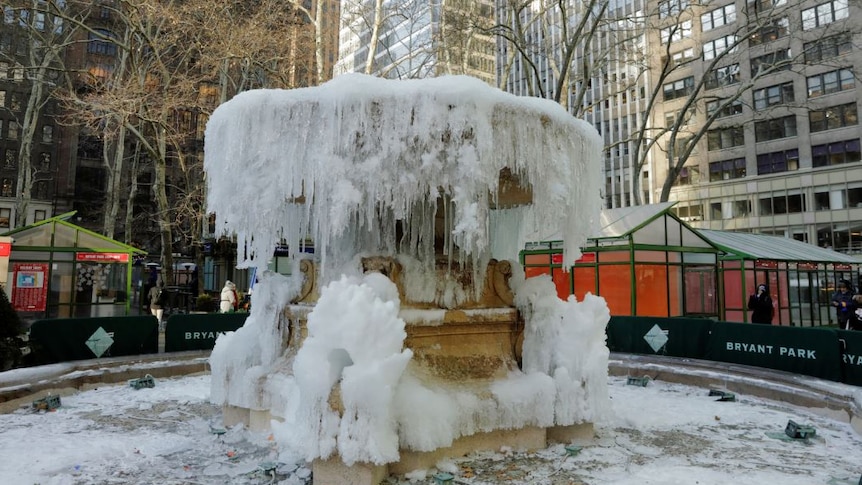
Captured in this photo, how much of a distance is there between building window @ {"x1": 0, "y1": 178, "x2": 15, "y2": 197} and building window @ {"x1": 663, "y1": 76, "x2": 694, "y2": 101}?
5461 centimetres

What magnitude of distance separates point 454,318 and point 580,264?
13.7 metres

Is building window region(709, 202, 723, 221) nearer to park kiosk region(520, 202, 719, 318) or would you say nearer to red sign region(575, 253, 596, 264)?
park kiosk region(520, 202, 719, 318)

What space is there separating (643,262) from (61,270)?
1772cm

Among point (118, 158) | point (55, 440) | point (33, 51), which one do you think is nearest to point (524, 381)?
point (55, 440)

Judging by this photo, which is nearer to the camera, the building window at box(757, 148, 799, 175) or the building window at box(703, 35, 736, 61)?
the building window at box(757, 148, 799, 175)

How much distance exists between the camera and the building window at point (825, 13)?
38156mm

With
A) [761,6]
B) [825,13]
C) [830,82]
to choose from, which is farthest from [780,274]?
[825,13]

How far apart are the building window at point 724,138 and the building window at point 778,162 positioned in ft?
7.42

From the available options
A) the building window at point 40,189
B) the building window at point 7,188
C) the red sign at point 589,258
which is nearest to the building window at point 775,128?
the red sign at point 589,258

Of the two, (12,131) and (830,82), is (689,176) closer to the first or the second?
(830,82)

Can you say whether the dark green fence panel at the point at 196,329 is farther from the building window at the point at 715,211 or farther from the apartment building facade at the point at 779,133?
the building window at the point at 715,211

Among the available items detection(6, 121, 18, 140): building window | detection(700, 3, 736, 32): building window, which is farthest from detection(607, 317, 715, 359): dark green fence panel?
detection(6, 121, 18, 140): building window

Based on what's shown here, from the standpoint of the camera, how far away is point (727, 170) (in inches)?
1818

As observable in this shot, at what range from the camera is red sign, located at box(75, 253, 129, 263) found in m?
17.2
